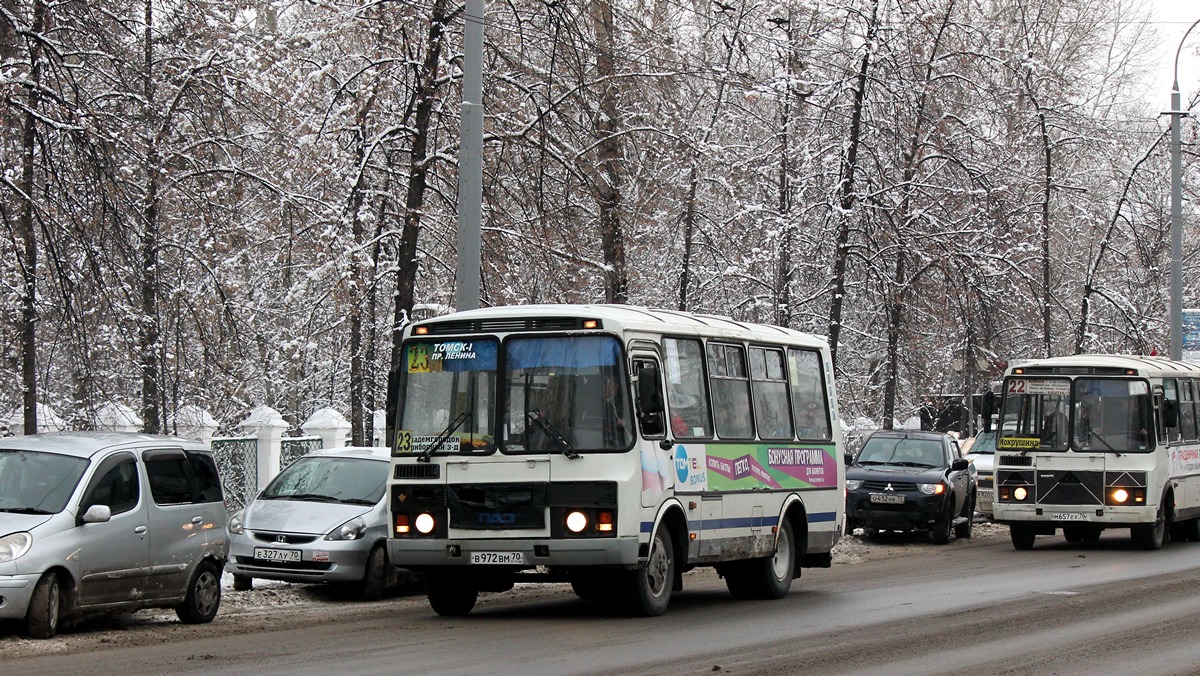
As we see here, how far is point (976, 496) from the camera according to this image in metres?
30.7

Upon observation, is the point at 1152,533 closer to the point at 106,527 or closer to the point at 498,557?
the point at 498,557

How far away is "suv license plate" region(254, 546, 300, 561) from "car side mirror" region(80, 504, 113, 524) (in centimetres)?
401

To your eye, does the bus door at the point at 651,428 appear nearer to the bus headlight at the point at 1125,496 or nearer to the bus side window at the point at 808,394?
the bus side window at the point at 808,394

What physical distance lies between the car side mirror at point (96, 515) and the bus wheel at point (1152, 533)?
54.8 feet

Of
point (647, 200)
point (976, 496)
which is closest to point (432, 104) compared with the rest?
point (647, 200)

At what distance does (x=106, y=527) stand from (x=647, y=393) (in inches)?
186

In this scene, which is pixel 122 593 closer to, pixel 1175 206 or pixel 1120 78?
pixel 1175 206

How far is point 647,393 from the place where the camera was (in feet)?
45.9

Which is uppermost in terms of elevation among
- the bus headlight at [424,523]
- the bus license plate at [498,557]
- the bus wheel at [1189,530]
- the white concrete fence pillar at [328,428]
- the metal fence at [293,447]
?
the white concrete fence pillar at [328,428]

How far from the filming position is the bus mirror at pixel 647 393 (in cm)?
1391

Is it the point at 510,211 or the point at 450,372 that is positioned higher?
the point at 510,211

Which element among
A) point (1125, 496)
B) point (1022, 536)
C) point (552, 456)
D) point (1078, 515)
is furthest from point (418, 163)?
point (1125, 496)

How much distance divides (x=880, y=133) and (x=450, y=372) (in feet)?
58.1

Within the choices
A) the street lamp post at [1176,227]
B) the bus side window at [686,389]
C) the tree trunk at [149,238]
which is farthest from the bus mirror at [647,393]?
the street lamp post at [1176,227]
